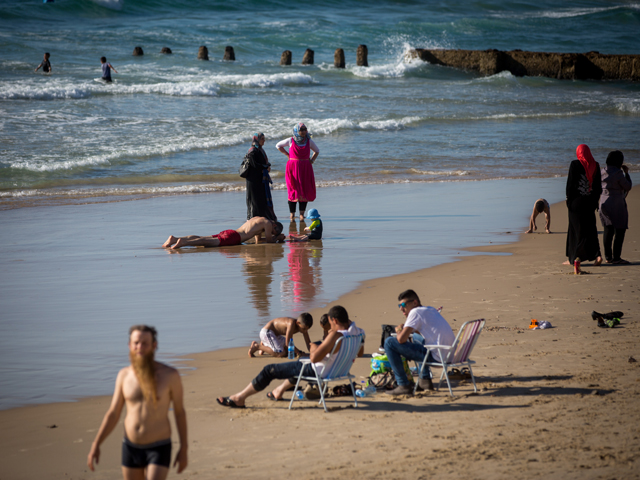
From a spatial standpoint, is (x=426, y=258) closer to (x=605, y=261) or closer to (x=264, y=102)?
(x=605, y=261)

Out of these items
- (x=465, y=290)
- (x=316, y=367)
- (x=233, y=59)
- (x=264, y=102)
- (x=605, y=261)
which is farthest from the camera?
(x=233, y=59)

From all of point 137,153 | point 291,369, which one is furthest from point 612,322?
point 137,153

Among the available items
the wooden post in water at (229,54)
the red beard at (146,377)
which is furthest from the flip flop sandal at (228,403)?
the wooden post in water at (229,54)

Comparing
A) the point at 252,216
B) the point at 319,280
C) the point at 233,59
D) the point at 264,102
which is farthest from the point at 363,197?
the point at 233,59

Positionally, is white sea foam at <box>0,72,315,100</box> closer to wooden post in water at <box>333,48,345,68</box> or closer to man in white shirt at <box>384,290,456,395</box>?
wooden post in water at <box>333,48,345,68</box>

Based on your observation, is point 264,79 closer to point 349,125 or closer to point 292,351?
point 349,125

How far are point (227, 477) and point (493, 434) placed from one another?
5.34ft

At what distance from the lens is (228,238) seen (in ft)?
35.0

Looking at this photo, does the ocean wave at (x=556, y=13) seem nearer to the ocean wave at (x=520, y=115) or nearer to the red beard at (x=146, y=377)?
the ocean wave at (x=520, y=115)

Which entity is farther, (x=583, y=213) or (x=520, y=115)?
(x=520, y=115)

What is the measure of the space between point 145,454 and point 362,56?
38.1m

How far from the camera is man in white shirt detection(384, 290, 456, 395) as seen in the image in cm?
→ 536

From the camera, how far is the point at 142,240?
35.9 ft

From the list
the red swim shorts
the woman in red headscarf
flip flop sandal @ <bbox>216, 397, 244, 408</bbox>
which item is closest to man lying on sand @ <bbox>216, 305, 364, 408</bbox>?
flip flop sandal @ <bbox>216, 397, 244, 408</bbox>
